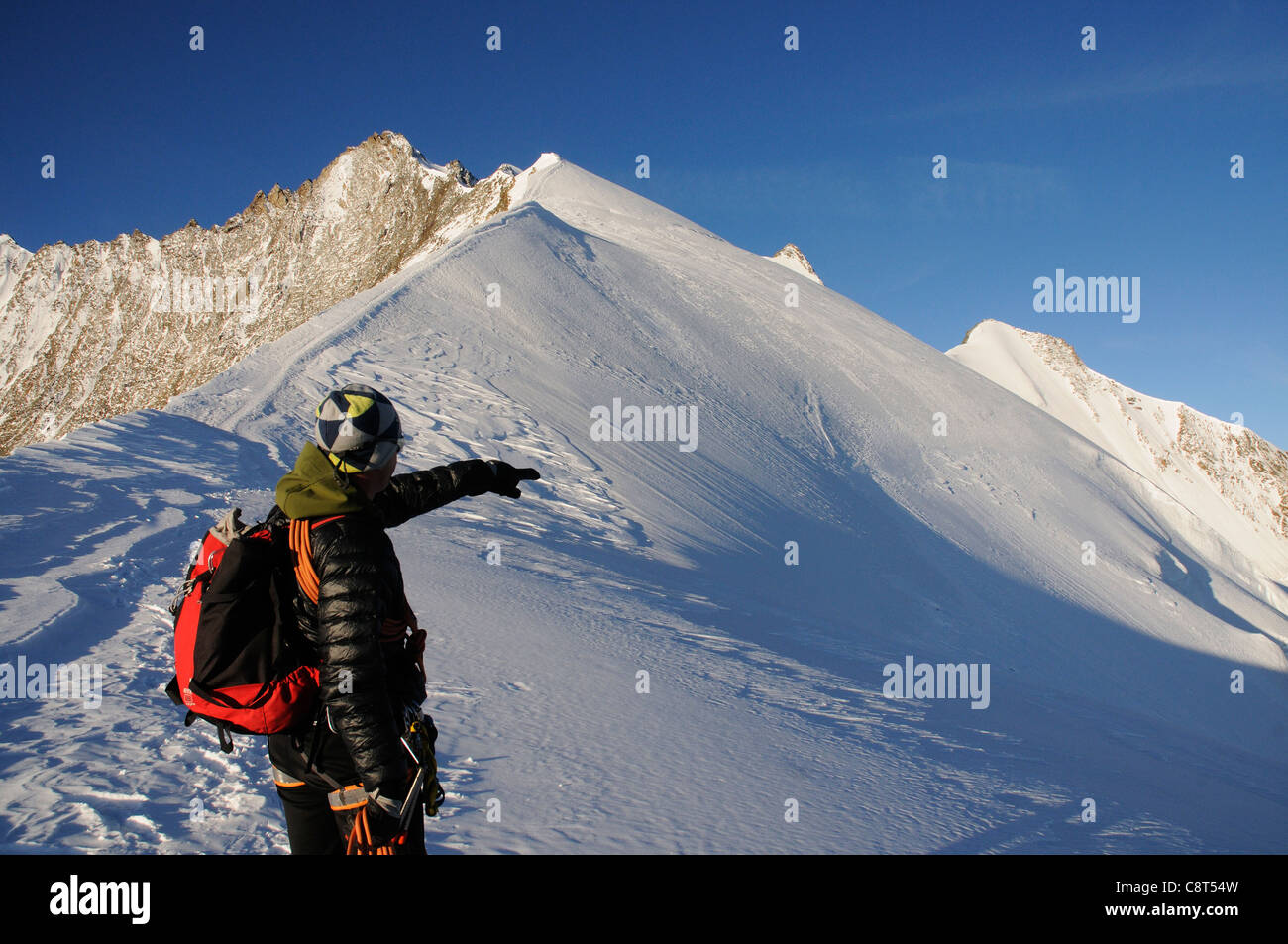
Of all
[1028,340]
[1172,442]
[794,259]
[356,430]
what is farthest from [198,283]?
[356,430]

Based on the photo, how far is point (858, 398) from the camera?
62.6 ft

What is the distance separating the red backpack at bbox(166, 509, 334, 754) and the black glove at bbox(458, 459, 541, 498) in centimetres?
78

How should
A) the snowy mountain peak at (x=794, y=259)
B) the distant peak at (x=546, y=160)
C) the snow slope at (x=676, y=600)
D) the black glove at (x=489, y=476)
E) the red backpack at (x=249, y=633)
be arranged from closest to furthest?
the red backpack at (x=249, y=633) < the black glove at (x=489, y=476) < the snow slope at (x=676, y=600) < the distant peak at (x=546, y=160) < the snowy mountain peak at (x=794, y=259)

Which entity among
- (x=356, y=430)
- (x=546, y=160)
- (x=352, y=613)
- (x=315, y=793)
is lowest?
(x=315, y=793)

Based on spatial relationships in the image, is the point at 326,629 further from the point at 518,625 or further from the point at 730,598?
the point at 730,598

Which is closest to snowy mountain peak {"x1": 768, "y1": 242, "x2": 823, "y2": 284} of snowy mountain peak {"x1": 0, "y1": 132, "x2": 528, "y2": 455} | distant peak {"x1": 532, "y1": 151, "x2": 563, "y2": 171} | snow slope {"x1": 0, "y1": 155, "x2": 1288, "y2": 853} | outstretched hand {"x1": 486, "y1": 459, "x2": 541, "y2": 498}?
snowy mountain peak {"x1": 0, "y1": 132, "x2": 528, "y2": 455}

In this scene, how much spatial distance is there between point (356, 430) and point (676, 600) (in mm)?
6000

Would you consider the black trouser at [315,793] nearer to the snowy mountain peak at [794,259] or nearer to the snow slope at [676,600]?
the snow slope at [676,600]

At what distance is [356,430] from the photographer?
6.67 feet

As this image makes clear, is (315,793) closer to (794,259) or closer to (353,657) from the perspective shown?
(353,657)

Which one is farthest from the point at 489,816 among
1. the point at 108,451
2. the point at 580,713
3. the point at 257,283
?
the point at 257,283

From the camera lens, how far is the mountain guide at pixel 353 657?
190cm

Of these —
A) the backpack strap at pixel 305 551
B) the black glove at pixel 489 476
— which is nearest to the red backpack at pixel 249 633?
the backpack strap at pixel 305 551

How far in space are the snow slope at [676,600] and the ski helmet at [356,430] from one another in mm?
1912
